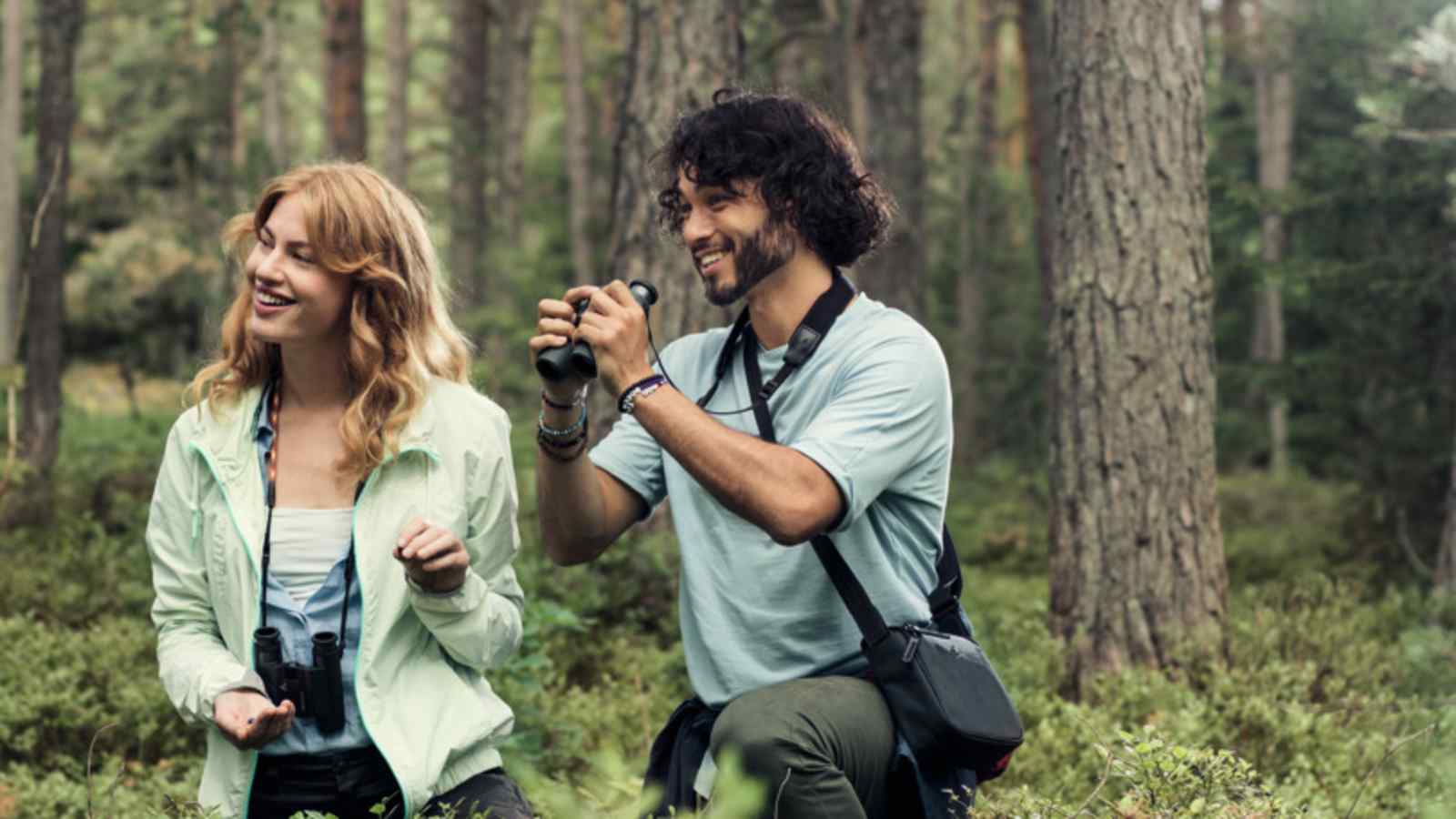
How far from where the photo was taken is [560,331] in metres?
3.14

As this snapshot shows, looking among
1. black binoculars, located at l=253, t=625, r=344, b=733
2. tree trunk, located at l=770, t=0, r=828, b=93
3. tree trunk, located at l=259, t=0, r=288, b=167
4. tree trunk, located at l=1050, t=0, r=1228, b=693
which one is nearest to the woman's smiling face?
black binoculars, located at l=253, t=625, r=344, b=733

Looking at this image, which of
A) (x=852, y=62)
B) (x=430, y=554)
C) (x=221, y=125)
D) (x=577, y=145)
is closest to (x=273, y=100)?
(x=221, y=125)

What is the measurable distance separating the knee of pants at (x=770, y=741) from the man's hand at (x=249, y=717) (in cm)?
87

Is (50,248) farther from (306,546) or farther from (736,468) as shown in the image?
(736,468)

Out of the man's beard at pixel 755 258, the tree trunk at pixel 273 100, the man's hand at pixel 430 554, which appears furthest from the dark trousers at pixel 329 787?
the tree trunk at pixel 273 100

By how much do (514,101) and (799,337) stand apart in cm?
1966

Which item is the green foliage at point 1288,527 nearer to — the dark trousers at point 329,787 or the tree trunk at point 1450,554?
the tree trunk at point 1450,554

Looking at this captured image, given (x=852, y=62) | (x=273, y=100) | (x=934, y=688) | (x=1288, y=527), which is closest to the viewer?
(x=934, y=688)

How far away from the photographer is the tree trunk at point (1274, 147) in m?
16.5

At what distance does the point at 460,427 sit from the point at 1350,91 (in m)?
13.2

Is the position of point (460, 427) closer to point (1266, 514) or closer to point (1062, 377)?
point (1062, 377)

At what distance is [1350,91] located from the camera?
14.8 metres

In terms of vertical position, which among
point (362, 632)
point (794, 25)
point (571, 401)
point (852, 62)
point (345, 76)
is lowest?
point (362, 632)

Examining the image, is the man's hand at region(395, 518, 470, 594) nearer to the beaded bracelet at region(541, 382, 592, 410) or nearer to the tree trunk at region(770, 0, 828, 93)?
the beaded bracelet at region(541, 382, 592, 410)
